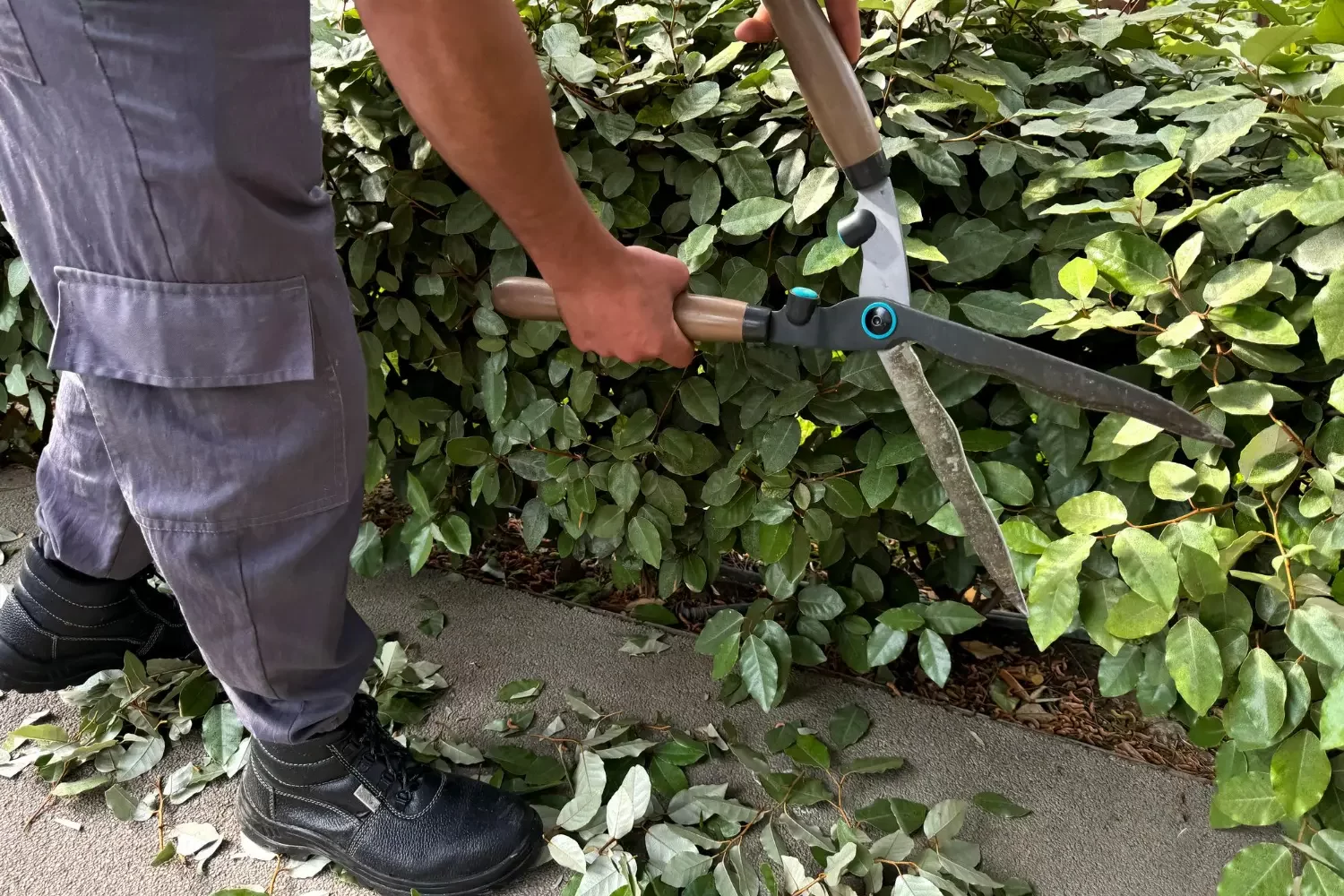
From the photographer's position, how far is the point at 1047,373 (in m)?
1.02

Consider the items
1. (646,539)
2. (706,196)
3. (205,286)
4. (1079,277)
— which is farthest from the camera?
(646,539)

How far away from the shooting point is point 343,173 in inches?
58.9

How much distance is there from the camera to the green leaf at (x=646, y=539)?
5.12ft

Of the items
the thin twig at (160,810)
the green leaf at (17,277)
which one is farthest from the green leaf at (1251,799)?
the green leaf at (17,277)

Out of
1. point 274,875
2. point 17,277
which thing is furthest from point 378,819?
point 17,277

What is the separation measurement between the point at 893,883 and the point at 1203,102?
1.13 meters

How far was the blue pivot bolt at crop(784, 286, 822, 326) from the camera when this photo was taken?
1.05 m

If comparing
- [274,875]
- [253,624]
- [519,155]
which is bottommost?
[274,875]

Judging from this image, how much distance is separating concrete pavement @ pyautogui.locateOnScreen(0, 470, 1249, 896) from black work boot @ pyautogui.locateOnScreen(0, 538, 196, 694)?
0.53ft

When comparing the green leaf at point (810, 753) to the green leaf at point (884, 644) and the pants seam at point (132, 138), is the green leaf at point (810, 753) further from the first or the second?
the pants seam at point (132, 138)

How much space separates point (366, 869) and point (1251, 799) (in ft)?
4.06

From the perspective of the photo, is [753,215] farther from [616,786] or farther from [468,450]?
[616,786]

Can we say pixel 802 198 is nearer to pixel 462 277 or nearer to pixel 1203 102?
pixel 1203 102

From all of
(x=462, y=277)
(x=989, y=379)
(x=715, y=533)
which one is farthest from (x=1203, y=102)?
(x=462, y=277)
